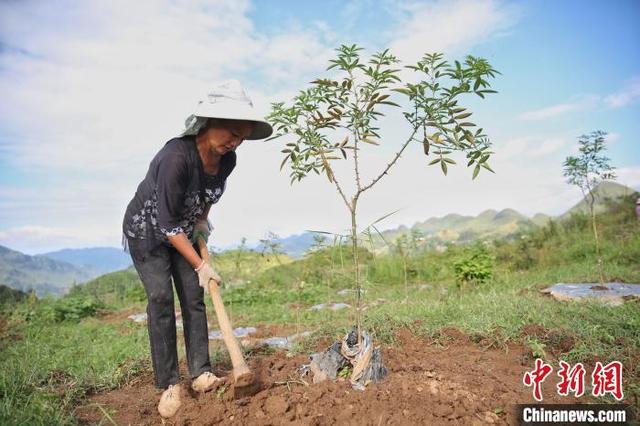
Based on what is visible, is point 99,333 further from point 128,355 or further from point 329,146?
point 329,146

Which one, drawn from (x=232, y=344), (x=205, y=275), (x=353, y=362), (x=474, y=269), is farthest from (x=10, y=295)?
(x=353, y=362)

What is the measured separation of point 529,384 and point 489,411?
1.75 ft

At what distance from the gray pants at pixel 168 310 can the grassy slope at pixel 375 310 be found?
55 cm

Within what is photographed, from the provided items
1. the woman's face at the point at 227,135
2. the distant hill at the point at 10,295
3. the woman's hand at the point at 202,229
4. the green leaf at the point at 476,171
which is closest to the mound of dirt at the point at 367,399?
the woman's hand at the point at 202,229

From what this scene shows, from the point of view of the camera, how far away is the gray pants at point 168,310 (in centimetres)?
276

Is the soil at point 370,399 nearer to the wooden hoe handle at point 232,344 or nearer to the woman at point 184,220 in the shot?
the wooden hoe handle at point 232,344

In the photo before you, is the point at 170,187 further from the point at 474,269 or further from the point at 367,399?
the point at 474,269

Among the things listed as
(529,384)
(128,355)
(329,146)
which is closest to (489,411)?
(529,384)

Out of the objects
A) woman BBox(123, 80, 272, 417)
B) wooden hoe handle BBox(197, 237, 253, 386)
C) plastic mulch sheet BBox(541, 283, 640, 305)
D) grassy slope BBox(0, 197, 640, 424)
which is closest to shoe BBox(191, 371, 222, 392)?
woman BBox(123, 80, 272, 417)

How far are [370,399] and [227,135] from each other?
1.56 m

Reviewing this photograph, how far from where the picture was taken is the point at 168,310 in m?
2.79

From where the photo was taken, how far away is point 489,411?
Answer: 236 centimetres

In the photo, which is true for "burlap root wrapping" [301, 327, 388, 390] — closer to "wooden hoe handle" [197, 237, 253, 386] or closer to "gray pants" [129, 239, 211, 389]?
"wooden hoe handle" [197, 237, 253, 386]

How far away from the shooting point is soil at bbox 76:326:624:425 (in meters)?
2.25
